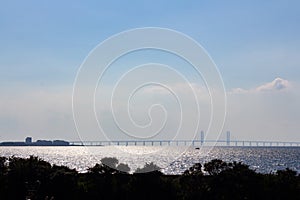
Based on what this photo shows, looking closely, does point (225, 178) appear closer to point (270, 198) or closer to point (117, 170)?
point (270, 198)

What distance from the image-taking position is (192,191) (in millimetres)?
45375

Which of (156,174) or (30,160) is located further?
(30,160)

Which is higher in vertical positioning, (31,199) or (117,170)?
(117,170)

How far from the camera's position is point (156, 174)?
4559 cm

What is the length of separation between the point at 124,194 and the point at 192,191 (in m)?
6.28

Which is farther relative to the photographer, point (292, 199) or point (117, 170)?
point (117, 170)

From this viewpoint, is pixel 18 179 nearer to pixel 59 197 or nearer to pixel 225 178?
pixel 59 197

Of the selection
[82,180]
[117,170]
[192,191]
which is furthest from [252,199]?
[82,180]

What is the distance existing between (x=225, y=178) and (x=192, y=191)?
10.6 ft

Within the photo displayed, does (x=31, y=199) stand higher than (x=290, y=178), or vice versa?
(x=290, y=178)

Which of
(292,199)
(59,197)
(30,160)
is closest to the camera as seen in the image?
(292,199)

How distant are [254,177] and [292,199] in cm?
389

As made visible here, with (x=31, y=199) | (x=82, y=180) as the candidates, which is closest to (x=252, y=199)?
(x=82, y=180)

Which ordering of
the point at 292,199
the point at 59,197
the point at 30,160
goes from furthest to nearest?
the point at 30,160, the point at 59,197, the point at 292,199
